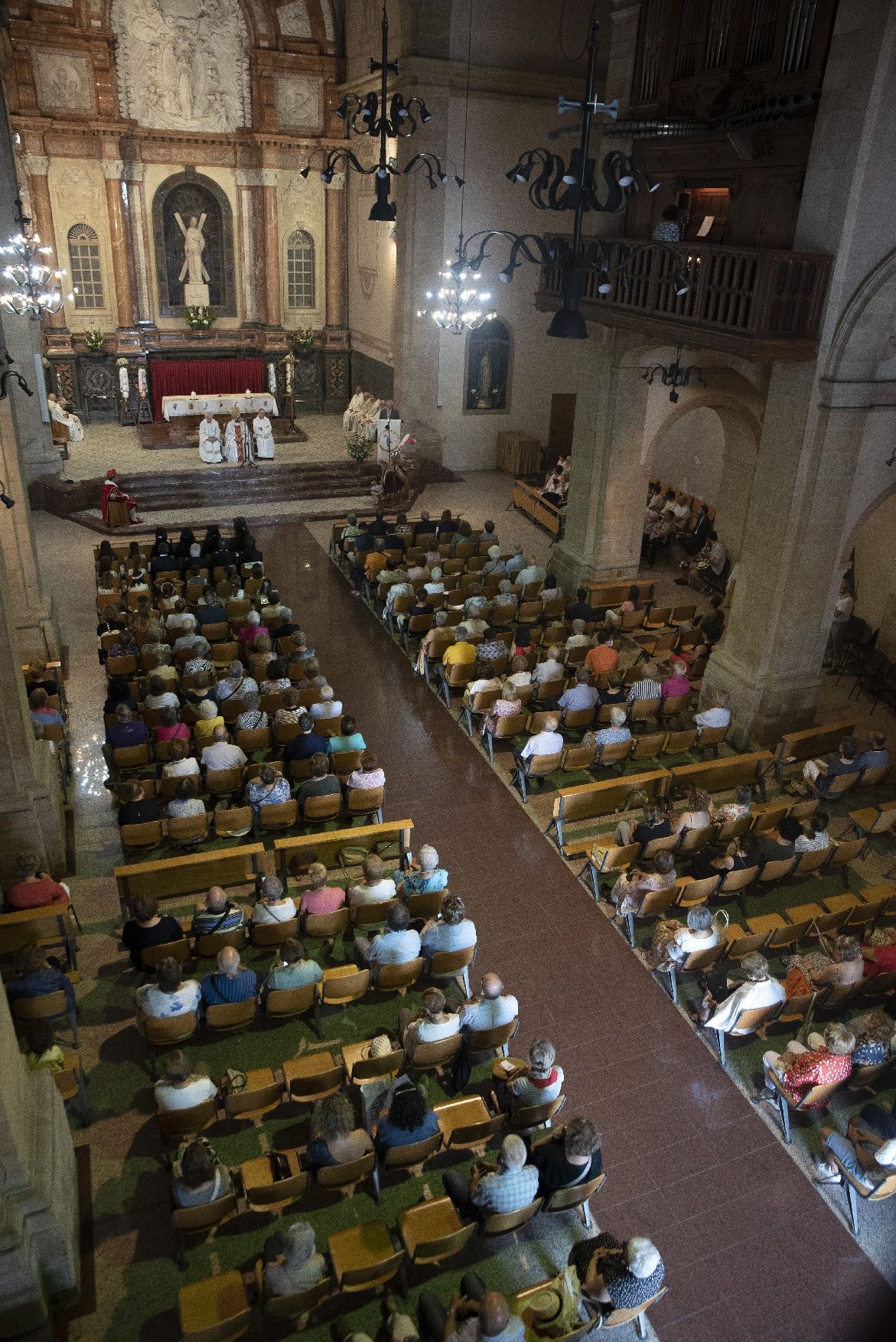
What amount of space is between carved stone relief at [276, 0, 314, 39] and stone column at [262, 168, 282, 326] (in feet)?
9.72

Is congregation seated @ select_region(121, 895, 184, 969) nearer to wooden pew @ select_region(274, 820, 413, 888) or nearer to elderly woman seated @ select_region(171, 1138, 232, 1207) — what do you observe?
wooden pew @ select_region(274, 820, 413, 888)

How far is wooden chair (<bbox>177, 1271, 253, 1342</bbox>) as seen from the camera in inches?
189

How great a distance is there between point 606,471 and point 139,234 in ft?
47.8

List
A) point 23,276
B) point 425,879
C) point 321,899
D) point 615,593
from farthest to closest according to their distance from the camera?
point 23,276 < point 615,593 < point 425,879 < point 321,899

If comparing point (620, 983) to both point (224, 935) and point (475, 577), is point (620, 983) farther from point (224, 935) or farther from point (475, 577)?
point (475, 577)

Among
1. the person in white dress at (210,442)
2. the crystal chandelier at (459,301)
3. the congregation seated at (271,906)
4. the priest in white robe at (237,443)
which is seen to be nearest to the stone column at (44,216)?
the person in white dress at (210,442)

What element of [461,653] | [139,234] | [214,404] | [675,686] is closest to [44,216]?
[139,234]

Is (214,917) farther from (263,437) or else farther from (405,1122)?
(263,437)

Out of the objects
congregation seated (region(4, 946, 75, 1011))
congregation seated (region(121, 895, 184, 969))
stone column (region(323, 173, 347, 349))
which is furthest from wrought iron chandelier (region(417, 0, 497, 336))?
congregation seated (region(4, 946, 75, 1011))

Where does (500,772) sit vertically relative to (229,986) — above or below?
below

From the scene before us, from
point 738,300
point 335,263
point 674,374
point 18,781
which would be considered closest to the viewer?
point 18,781

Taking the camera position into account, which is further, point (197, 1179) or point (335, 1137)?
point (335, 1137)

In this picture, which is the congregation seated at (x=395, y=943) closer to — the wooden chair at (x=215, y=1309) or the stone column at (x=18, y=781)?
the wooden chair at (x=215, y=1309)

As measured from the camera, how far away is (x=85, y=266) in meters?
22.7
